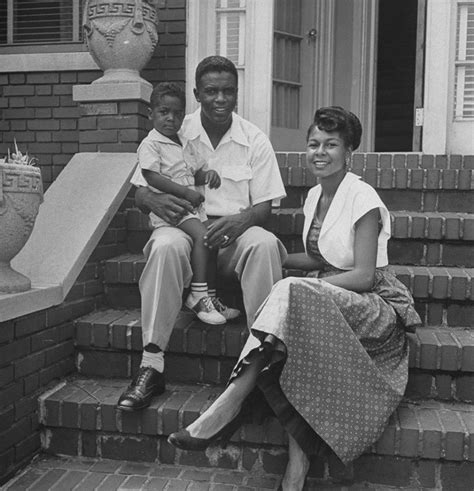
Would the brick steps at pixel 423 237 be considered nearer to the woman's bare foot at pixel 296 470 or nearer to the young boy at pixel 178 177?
the young boy at pixel 178 177

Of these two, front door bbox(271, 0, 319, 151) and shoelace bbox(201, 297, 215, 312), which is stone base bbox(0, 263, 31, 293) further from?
front door bbox(271, 0, 319, 151)

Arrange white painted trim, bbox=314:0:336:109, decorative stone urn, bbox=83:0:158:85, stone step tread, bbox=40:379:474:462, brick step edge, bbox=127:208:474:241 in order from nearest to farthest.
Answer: stone step tread, bbox=40:379:474:462
brick step edge, bbox=127:208:474:241
decorative stone urn, bbox=83:0:158:85
white painted trim, bbox=314:0:336:109

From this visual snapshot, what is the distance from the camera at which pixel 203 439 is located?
7.02ft

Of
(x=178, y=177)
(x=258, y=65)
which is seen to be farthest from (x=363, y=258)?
(x=258, y=65)

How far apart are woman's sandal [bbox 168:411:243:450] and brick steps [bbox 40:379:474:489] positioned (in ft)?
0.40

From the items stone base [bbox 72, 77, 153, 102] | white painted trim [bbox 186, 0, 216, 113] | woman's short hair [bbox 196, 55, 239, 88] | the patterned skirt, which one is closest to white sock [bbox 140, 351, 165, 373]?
the patterned skirt

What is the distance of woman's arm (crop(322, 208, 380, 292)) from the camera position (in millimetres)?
2295

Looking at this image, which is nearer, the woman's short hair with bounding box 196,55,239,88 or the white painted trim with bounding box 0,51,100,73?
the woman's short hair with bounding box 196,55,239,88

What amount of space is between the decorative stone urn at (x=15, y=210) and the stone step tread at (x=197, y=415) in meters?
0.54

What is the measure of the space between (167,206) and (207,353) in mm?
643

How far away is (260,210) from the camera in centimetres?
281

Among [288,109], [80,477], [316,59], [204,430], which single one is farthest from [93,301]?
[316,59]

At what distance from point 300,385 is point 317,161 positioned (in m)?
0.87

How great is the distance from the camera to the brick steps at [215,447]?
225cm
